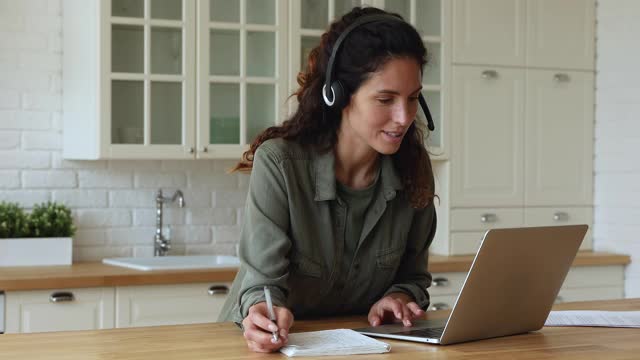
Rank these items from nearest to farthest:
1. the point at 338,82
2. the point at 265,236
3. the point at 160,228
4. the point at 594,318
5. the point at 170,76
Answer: the point at 265,236 < the point at 338,82 < the point at 594,318 < the point at 170,76 < the point at 160,228

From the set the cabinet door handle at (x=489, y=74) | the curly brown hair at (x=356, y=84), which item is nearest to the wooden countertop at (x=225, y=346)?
the curly brown hair at (x=356, y=84)

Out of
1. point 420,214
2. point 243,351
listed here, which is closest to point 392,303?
point 420,214

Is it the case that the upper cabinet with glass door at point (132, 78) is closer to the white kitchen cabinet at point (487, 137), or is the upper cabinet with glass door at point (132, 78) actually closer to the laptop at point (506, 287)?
the white kitchen cabinet at point (487, 137)

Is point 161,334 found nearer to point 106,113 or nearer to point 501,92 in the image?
point 106,113

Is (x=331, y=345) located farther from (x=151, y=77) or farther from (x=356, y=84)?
(x=151, y=77)

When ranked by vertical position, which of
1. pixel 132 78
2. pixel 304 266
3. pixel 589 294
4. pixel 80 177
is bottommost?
pixel 589 294

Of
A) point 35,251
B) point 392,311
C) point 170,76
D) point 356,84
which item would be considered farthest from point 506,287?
point 35,251

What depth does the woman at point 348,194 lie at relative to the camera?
2.20 m

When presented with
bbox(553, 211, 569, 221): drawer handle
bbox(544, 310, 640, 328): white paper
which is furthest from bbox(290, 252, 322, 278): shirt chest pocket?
bbox(553, 211, 569, 221): drawer handle

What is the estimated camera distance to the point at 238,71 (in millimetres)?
4258

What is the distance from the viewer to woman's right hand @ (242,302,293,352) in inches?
72.8

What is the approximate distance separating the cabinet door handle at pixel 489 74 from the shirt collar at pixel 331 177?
2.29 meters

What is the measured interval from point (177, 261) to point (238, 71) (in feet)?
2.88

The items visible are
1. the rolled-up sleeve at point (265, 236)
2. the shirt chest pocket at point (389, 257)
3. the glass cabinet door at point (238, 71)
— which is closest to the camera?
the rolled-up sleeve at point (265, 236)
